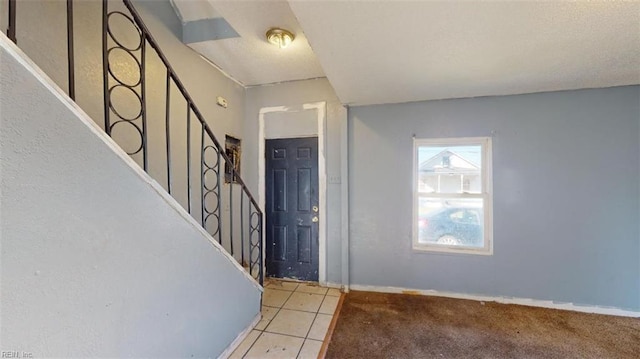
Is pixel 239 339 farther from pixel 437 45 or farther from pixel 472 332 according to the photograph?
pixel 437 45

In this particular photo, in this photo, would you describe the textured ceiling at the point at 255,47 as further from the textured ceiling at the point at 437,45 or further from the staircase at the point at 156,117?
the staircase at the point at 156,117

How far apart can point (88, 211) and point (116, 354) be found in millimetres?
636

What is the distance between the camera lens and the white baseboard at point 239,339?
1.75m

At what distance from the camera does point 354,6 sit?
137 centimetres

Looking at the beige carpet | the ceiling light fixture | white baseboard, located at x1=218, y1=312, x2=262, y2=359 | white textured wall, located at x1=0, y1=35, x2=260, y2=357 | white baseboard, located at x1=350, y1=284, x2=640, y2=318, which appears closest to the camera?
white textured wall, located at x1=0, y1=35, x2=260, y2=357

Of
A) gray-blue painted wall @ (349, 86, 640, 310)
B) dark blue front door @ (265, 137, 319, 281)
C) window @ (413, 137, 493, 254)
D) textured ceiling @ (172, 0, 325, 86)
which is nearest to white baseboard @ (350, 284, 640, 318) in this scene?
gray-blue painted wall @ (349, 86, 640, 310)

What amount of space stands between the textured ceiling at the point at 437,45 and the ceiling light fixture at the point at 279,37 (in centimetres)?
6

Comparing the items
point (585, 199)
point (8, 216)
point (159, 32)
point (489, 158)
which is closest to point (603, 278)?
point (585, 199)

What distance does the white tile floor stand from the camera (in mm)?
1829

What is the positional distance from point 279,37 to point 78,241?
2.04 metres

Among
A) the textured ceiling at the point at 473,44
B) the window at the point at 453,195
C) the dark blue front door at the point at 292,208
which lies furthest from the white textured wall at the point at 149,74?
the window at the point at 453,195

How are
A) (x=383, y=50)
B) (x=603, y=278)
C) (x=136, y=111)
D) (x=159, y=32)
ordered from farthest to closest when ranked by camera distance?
(x=603, y=278) → (x=159, y=32) → (x=136, y=111) → (x=383, y=50)

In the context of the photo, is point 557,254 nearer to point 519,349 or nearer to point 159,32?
point 519,349

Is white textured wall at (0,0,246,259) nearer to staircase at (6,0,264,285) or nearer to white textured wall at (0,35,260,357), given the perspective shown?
staircase at (6,0,264,285)
